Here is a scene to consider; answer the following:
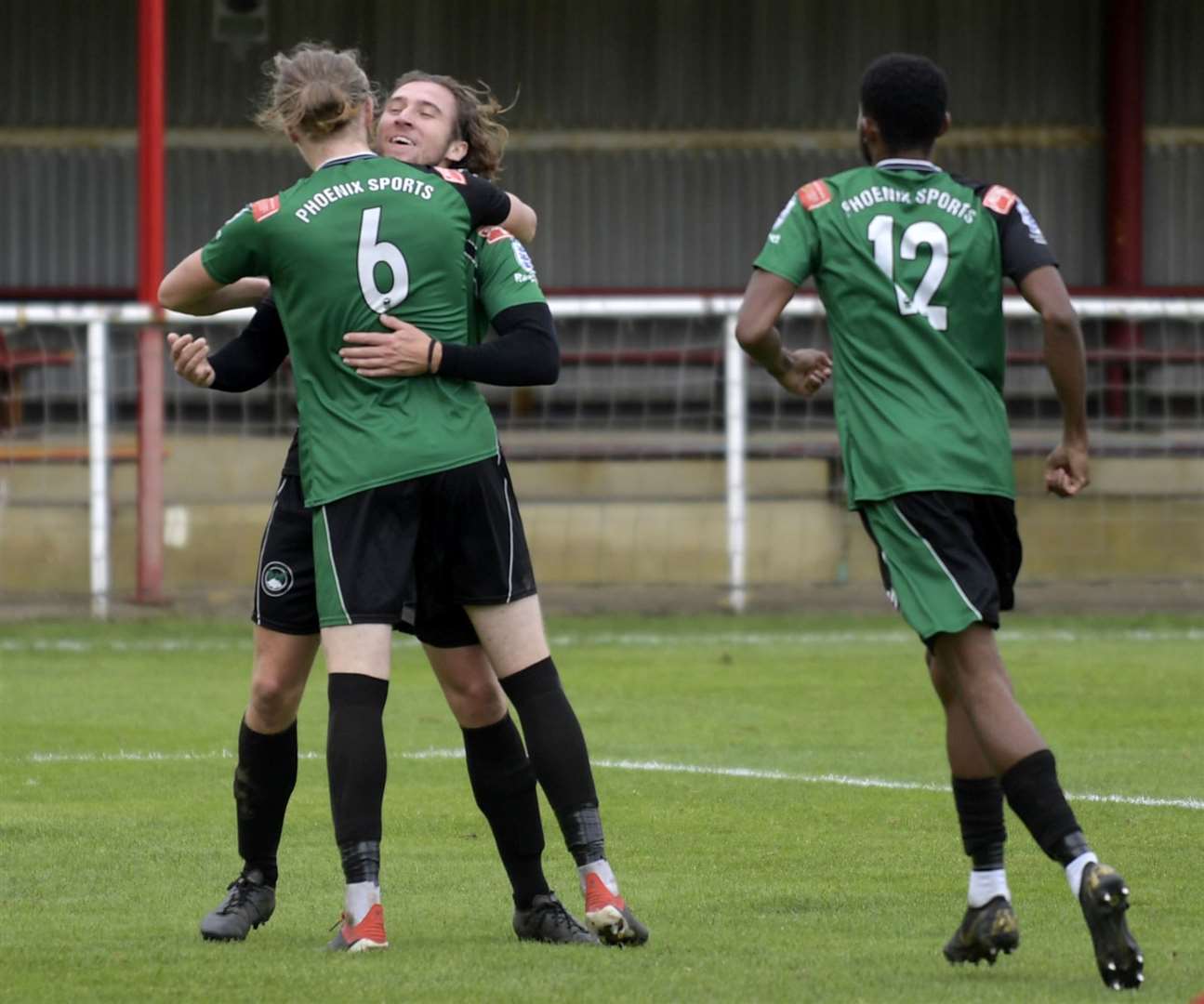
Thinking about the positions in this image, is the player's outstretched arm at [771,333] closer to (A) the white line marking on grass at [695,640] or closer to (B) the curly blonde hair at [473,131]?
(B) the curly blonde hair at [473,131]

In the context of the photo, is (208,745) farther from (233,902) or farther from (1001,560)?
(1001,560)

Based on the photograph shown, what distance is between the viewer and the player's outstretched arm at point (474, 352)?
16.0ft

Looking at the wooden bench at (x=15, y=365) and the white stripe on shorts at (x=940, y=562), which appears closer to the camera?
the white stripe on shorts at (x=940, y=562)

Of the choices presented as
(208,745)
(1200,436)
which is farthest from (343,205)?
(1200,436)

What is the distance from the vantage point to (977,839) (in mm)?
4848

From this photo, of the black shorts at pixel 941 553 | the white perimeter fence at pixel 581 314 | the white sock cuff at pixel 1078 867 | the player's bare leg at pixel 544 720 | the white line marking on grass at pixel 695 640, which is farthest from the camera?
the white perimeter fence at pixel 581 314

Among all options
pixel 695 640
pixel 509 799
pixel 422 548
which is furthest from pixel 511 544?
pixel 695 640

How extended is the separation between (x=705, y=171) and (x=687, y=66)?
3.13 ft

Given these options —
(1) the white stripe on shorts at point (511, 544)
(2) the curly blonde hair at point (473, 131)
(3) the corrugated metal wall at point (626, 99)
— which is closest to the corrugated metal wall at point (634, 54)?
(3) the corrugated metal wall at point (626, 99)

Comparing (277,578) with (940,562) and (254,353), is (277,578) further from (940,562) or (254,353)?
(940,562)

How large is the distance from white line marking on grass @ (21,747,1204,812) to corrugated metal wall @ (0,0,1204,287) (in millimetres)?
13419

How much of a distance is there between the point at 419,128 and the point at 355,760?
1381mm

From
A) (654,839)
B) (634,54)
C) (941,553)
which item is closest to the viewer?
(941,553)

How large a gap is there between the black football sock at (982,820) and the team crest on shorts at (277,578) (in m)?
1.45
